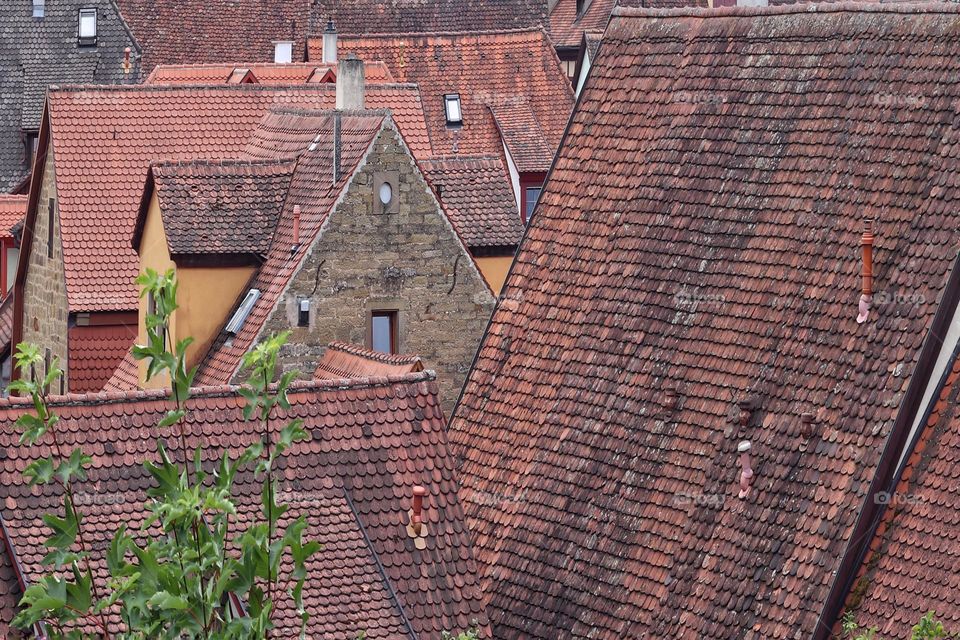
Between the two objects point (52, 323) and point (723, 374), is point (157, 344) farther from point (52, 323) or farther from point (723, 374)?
point (52, 323)

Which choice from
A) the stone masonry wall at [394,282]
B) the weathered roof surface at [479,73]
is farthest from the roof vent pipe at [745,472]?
the weathered roof surface at [479,73]

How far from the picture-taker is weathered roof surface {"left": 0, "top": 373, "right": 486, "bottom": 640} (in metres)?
18.6

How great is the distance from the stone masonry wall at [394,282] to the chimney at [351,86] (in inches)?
213

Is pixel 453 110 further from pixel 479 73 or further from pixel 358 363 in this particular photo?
pixel 358 363

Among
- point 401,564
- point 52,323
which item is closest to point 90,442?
point 401,564

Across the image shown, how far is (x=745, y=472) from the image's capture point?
19203 mm

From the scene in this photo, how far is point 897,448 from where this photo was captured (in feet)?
58.6

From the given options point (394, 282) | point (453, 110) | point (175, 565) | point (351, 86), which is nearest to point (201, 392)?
point (394, 282)

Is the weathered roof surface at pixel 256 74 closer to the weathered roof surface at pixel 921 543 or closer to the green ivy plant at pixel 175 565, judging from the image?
the weathered roof surface at pixel 921 543

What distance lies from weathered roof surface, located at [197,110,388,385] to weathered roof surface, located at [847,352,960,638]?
36.1 feet

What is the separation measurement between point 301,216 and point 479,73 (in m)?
27.2

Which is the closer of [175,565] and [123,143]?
[175,565]

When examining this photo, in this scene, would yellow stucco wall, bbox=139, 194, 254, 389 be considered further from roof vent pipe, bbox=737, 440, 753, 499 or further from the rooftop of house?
roof vent pipe, bbox=737, 440, 753, 499

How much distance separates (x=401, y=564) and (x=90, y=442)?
9.39ft
